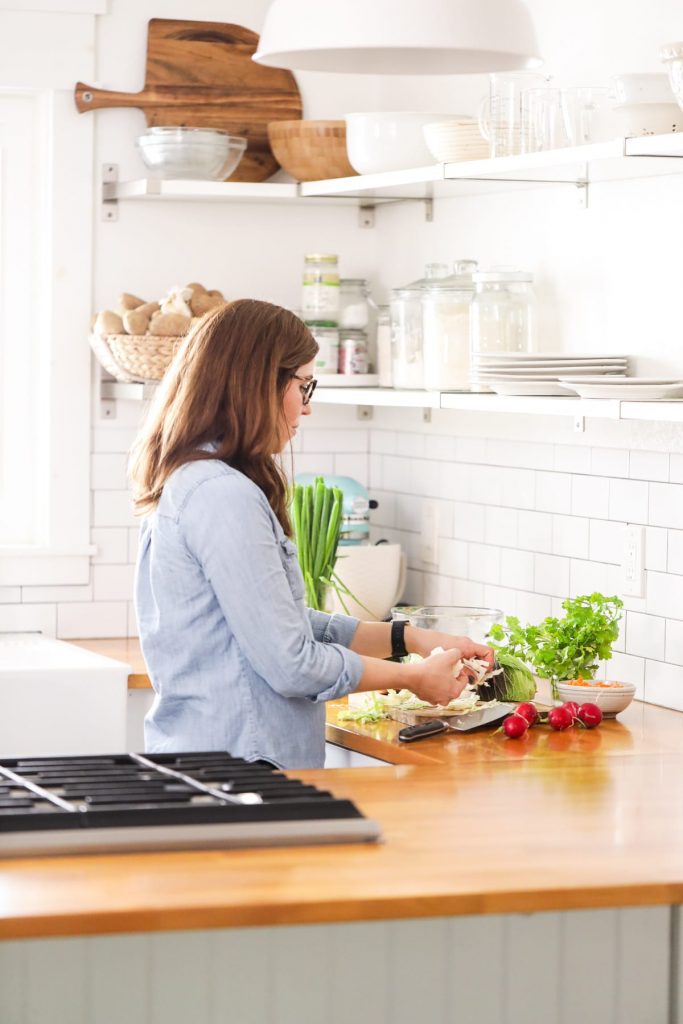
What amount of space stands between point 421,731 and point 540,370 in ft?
2.38

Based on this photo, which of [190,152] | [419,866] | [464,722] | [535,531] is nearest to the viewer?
[419,866]

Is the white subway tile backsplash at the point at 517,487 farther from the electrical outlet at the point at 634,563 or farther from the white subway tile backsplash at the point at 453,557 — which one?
the electrical outlet at the point at 634,563

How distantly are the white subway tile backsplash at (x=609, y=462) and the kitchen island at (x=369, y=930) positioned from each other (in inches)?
49.0

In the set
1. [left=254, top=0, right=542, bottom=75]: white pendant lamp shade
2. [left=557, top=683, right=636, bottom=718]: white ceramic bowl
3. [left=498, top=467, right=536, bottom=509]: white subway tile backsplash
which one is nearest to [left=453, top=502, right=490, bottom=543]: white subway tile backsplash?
[left=498, top=467, right=536, bottom=509]: white subway tile backsplash

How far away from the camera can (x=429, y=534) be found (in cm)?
405

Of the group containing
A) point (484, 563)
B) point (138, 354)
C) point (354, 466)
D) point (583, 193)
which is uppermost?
point (583, 193)

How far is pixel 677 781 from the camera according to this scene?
2490 millimetres

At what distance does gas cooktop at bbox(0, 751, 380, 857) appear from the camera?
1891 mm

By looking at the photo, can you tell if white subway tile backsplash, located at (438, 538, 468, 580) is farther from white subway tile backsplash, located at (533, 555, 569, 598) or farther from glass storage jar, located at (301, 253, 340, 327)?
glass storage jar, located at (301, 253, 340, 327)

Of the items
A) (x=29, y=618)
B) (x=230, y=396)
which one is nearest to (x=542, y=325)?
(x=230, y=396)

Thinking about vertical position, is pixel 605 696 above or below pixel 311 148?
below

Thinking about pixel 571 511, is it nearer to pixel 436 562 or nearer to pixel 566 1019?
pixel 436 562

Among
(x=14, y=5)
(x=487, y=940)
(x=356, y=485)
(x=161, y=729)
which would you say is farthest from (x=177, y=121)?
(x=487, y=940)

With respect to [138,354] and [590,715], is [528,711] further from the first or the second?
[138,354]
